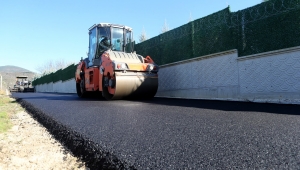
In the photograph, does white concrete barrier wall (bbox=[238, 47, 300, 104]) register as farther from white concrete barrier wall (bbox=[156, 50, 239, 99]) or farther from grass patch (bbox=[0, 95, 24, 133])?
grass patch (bbox=[0, 95, 24, 133])

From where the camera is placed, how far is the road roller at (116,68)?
6803 mm

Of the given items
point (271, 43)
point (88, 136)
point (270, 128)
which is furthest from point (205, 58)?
point (88, 136)

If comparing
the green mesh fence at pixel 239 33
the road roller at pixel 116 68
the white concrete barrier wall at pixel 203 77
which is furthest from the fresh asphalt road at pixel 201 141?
the white concrete barrier wall at pixel 203 77

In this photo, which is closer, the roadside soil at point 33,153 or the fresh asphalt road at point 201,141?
the fresh asphalt road at point 201,141

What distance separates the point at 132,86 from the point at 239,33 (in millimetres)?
3615

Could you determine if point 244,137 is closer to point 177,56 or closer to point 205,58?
point 205,58

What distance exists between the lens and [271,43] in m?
6.20

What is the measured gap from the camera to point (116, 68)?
6641mm

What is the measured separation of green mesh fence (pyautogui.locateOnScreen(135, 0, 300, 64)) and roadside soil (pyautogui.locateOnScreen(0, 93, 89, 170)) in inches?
230

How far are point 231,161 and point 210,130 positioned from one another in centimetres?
98

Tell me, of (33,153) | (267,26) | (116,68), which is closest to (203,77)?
(267,26)

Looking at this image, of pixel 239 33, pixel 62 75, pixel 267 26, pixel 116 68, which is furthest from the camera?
pixel 62 75

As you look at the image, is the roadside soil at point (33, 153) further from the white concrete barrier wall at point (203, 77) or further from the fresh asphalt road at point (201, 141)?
the white concrete barrier wall at point (203, 77)

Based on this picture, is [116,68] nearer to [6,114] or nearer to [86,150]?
[6,114]
